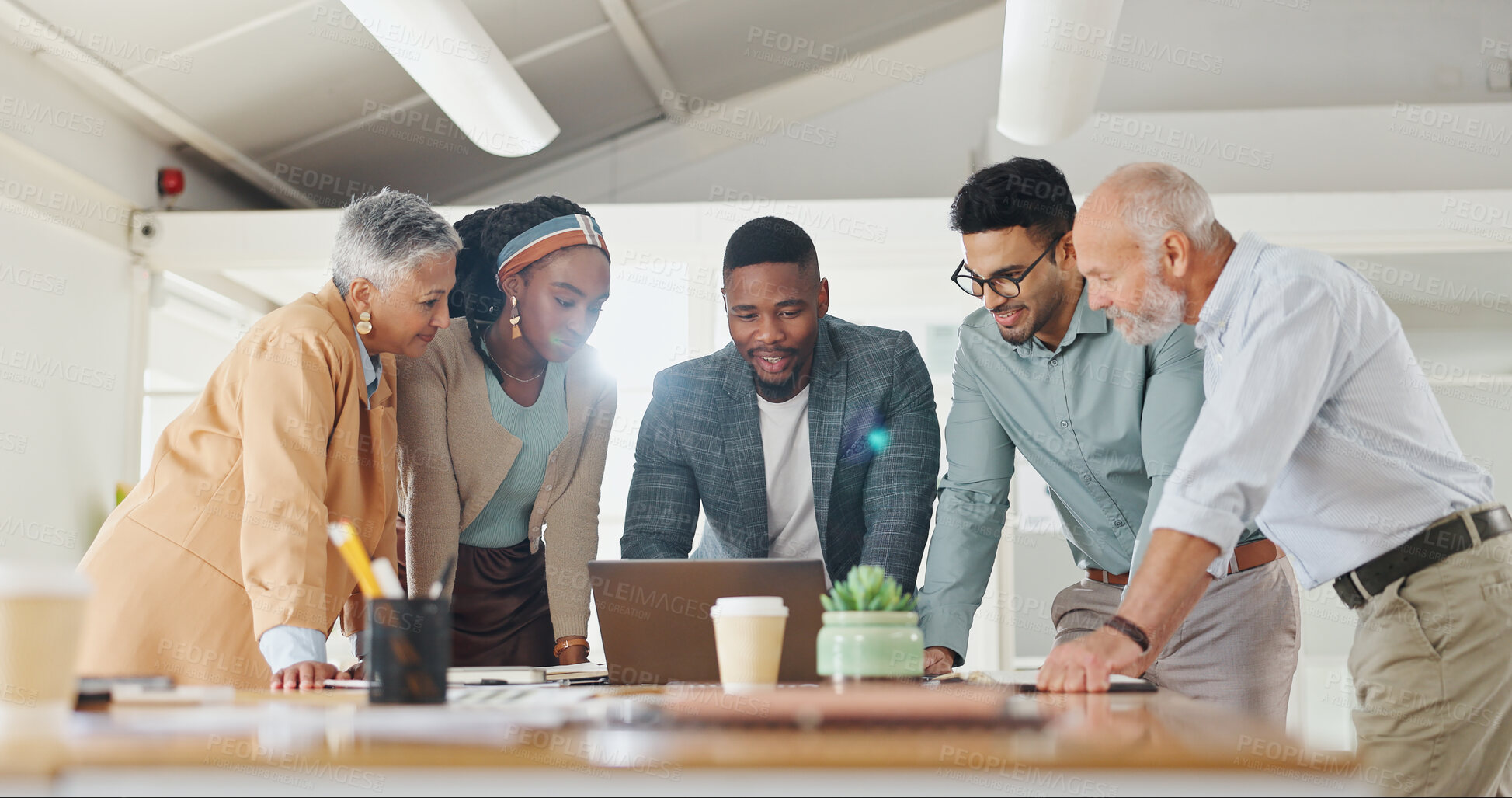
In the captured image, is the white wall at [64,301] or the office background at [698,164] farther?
the office background at [698,164]

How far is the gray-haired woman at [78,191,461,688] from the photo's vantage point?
64.2 inches

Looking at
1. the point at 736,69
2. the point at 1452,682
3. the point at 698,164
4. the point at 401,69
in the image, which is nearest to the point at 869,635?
the point at 1452,682

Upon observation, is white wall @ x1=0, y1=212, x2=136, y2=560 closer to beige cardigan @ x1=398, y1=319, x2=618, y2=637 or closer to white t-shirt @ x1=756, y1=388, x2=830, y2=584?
beige cardigan @ x1=398, y1=319, x2=618, y2=637

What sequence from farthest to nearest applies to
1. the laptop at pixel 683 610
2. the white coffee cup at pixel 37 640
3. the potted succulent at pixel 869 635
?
the laptop at pixel 683 610
the potted succulent at pixel 869 635
the white coffee cup at pixel 37 640

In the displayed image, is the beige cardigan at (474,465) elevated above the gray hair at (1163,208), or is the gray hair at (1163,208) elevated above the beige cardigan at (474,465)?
the gray hair at (1163,208)

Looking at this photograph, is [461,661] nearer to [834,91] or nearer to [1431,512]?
[1431,512]

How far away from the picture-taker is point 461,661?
2.25m

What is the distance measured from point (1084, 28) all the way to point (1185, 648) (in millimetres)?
1934

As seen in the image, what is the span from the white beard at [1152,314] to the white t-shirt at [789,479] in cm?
72

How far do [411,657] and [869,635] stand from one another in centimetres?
48

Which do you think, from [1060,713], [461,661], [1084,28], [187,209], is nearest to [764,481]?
[461,661]

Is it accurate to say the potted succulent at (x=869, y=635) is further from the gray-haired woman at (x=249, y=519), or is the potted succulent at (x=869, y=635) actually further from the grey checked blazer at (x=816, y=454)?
the grey checked blazer at (x=816, y=454)

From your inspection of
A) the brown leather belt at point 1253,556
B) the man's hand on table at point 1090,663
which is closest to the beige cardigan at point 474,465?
the man's hand on table at point 1090,663

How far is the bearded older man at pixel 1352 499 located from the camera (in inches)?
55.8
